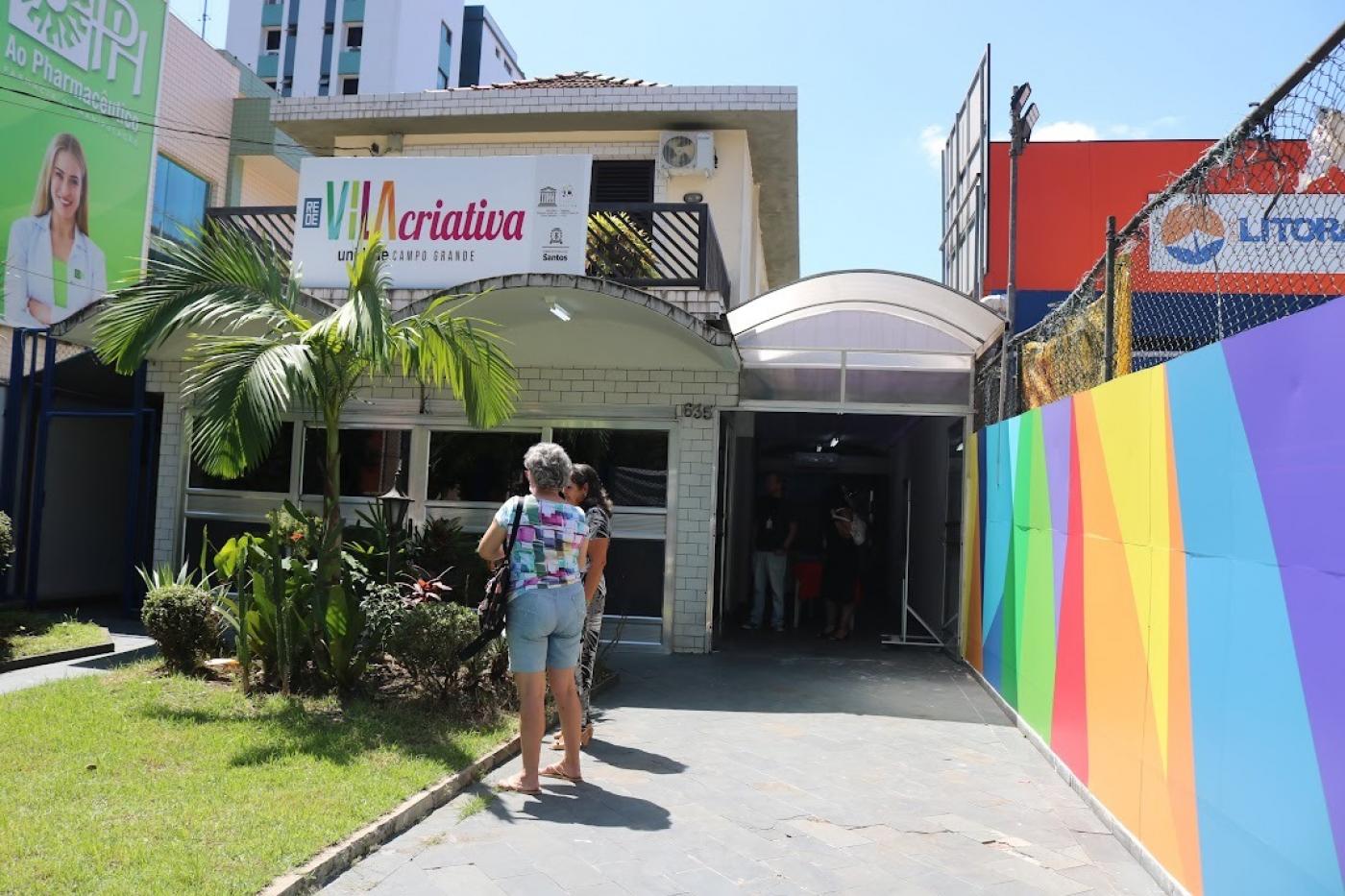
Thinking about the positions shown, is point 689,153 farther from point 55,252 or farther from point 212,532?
point 55,252

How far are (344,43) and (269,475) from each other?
123 feet

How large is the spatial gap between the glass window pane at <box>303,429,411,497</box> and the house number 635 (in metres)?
2.85

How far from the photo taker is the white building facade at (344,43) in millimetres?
41594

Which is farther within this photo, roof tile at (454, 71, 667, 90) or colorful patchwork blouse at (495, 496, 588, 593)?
roof tile at (454, 71, 667, 90)

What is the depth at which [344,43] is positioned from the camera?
4256cm

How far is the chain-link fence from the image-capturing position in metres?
3.35

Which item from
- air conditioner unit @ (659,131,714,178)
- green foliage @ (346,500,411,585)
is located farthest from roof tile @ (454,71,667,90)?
green foliage @ (346,500,411,585)

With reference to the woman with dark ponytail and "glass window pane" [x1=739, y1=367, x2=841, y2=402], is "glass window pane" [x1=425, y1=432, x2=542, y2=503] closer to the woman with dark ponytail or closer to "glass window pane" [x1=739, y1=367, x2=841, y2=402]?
"glass window pane" [x1=739, y1=367, x2=841, y2=402]

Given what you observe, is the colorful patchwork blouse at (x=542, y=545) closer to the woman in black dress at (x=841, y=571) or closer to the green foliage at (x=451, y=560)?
the green foliage at (x=451, y=560)

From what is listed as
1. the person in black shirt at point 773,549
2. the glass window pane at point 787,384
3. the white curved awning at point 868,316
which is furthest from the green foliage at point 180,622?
the person in black shirt at point 773,549

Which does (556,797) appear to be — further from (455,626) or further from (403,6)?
(403,6)

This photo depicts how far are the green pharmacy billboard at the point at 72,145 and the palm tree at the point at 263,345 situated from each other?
6845mm

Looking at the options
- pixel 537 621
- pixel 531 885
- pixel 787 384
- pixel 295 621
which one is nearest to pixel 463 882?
pixel 531 885

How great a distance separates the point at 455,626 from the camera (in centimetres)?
617
